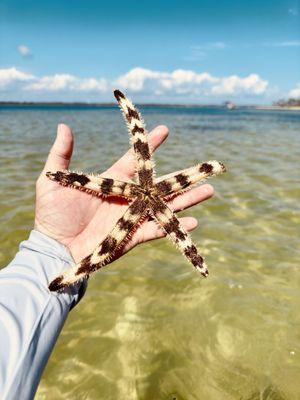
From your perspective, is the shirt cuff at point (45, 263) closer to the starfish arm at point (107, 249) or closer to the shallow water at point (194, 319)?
the starfish arm at point (107, 249)

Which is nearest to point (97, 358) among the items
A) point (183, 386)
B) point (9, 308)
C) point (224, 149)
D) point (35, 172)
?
point (183, 386)

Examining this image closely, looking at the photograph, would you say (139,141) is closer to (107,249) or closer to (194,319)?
(107,249)

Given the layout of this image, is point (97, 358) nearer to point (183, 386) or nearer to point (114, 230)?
point (183, 386)

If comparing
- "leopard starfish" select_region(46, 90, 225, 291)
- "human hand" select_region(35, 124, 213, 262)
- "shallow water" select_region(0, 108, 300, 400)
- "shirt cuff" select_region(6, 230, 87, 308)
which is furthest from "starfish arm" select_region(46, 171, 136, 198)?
"shallow water" select_region(0, 108, 300, 400)

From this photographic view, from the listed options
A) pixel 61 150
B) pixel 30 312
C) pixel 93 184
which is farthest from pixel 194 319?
pixel 61 150

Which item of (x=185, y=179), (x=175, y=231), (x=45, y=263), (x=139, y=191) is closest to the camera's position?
(x=45, y=263)

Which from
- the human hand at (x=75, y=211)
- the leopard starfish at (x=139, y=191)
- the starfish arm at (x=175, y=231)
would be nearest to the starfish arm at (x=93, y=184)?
the leopard starfish at (x=139, y=191)
